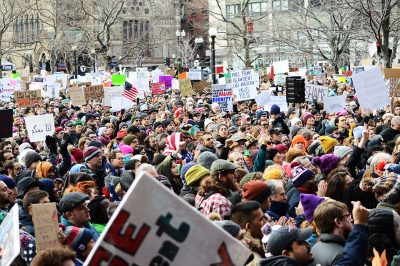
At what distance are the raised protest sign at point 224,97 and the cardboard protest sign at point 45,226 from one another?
52.3ft

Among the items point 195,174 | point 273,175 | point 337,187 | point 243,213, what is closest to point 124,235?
point 243,213

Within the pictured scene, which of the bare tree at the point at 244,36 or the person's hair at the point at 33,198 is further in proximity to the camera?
the bare tree at the point at 244,36

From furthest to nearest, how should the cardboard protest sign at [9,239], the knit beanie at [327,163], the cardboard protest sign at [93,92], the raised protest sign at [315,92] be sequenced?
1. the cardboard protest sign at [93,92]
2. the raised protest sign at [315,92]
3. the knit beanie at [327,163]
4. the cardboard protest sign at [9,239]

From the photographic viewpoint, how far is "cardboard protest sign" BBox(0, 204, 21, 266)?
512 centimetres

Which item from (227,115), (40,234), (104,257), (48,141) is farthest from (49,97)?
(104,257)

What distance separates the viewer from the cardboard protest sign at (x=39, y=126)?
1694cm

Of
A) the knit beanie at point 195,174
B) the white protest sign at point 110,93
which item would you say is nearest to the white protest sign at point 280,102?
the white protest sign at point 110,93

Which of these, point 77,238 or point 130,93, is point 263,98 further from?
point 77,238

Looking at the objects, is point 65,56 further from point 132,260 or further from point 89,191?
point 132,260

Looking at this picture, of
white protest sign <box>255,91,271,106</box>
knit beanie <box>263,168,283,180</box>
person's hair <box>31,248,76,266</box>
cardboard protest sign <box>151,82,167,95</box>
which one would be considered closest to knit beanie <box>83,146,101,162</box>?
knit beanie <box>263,168,283,180</box>

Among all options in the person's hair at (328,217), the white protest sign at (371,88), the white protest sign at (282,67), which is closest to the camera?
the person's hair at (328,217)

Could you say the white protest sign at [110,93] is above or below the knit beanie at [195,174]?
above

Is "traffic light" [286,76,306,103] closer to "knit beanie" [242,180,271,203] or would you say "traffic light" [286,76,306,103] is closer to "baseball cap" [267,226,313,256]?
"knit beanie" [242,180,271,203]

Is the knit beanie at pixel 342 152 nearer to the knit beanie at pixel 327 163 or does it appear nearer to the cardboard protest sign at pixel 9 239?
the knit beanie at pixel 327 163
